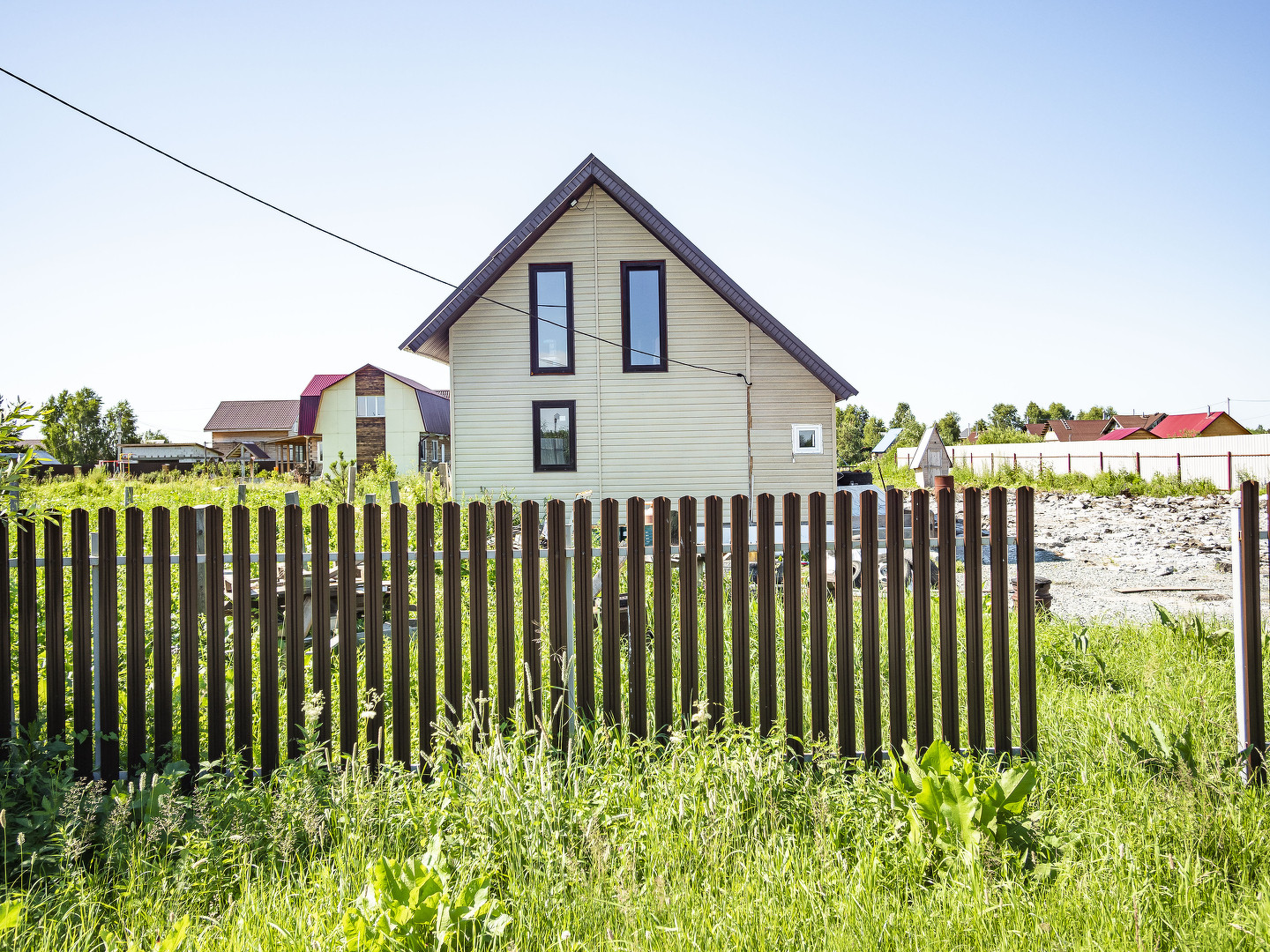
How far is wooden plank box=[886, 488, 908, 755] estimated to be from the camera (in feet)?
10.6

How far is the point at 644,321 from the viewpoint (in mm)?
16031

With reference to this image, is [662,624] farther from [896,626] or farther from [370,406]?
[370,406]

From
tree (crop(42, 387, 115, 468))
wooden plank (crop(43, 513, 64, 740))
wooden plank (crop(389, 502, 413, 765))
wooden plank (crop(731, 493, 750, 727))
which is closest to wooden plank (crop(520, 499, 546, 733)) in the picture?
wooden plank (crop(389, 502, 413, 765))

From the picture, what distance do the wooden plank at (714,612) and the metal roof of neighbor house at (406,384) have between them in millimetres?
42669

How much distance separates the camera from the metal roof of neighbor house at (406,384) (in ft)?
146

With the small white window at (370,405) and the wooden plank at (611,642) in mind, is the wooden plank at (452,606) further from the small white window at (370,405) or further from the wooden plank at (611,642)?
the small white window at (370,405)

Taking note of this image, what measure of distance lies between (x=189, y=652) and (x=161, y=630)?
0.18 metres

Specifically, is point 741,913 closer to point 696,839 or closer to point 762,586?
point 696,839

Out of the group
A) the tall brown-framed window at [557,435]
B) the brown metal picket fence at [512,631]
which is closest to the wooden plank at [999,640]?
the brown metal picket fence at [512,631]

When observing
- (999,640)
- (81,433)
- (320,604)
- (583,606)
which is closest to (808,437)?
(999,640)

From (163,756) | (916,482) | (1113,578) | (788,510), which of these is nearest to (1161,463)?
(916,482)

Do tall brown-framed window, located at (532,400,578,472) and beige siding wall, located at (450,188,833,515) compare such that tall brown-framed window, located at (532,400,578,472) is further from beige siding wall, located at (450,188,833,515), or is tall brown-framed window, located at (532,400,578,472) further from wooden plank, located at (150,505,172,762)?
wooden plank, located at (150,505,172,762)

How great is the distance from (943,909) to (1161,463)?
107 ft

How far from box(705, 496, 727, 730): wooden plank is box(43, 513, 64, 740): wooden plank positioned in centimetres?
281
